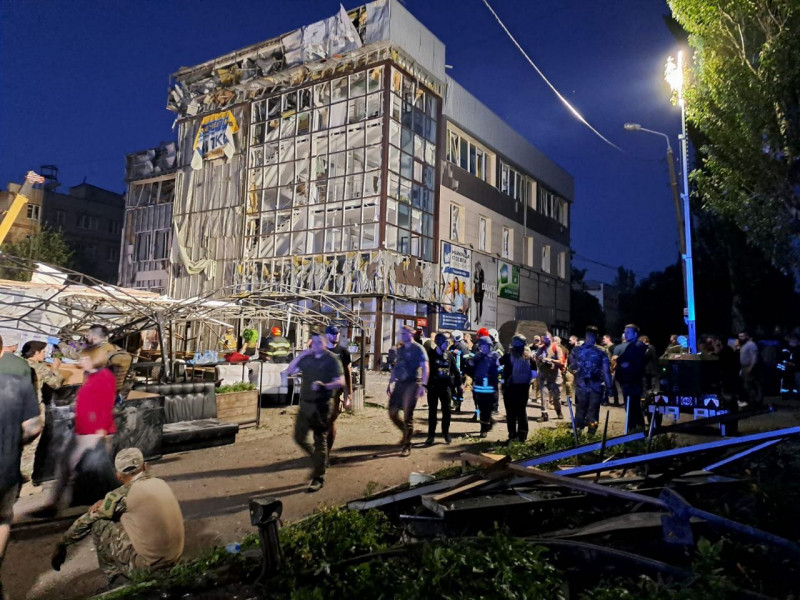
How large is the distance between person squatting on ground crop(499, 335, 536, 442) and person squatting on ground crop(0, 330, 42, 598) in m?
6.77

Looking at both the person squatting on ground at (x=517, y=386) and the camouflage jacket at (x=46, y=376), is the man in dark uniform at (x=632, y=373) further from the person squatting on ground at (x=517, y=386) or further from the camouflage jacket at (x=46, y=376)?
the camouflage jacket at (x=46, y=376)

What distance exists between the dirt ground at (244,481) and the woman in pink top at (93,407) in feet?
2.81

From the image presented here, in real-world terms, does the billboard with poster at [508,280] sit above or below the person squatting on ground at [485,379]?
above

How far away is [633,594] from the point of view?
2.69m

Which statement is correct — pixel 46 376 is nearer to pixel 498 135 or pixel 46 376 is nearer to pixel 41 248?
pixel 498 135

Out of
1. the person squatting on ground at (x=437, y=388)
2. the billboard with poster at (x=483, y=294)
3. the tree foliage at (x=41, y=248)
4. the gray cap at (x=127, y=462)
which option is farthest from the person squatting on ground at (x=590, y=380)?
the tree foliage at (x=41, y=248)

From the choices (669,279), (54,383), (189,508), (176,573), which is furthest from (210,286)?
(669,279)

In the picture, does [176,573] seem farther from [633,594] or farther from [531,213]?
[531,213]

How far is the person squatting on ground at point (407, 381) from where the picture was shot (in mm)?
7945

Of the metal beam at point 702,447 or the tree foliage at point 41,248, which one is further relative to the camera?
the tree foliage at point 41,248

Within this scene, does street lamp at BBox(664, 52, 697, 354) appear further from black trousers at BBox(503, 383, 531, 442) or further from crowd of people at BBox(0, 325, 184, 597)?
crowd of people at BBox(0, 325, 184, 597)

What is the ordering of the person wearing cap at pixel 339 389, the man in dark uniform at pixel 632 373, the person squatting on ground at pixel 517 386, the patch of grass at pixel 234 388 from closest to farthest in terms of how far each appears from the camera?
the person wearing cap at pixel 339 389 < the man in dark uniform at pixel 632 373 < the person squatting on ground at pixel 517 386 < the patch of grass at pixel 234 388

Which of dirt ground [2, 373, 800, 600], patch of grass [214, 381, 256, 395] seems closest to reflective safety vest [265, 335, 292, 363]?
dirt ground [2, 373, 800, 600]

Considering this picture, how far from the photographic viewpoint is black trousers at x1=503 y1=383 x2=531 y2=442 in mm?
8695
